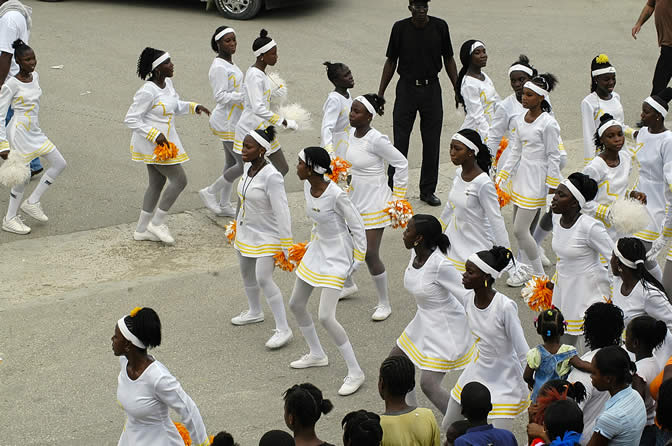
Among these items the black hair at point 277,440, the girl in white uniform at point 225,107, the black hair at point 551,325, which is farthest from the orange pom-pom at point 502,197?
the black hair at point 277,440

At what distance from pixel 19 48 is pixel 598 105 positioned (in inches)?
236

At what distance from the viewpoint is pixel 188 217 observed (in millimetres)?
11016

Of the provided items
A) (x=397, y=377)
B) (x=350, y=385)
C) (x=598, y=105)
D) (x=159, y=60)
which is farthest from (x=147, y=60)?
(x=397, y=377)

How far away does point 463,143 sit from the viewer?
757 cm

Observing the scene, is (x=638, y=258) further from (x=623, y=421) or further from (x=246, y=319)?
(x=246, y=319)

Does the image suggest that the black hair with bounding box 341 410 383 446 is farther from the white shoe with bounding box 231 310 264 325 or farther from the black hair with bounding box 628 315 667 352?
the white shoe with bounding box 231 310 264 325

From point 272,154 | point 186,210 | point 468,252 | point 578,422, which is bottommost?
point 186,210

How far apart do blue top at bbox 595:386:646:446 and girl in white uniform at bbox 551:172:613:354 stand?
1.81m

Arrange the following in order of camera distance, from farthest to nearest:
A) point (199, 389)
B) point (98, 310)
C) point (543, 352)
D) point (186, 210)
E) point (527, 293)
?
point (186, 210) → point (98, 310) → point (199, 389) → point (527, 293) → point (543, 352)

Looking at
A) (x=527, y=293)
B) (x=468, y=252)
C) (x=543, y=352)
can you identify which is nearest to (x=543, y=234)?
(x=468, y=252)

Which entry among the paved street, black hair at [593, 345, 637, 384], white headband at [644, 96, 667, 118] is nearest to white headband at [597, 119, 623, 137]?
white headband at [644, 96, 667, 118]

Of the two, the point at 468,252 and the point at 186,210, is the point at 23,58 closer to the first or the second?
the point at 186,210

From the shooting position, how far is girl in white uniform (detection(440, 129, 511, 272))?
7555 mm

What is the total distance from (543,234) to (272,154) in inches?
120
